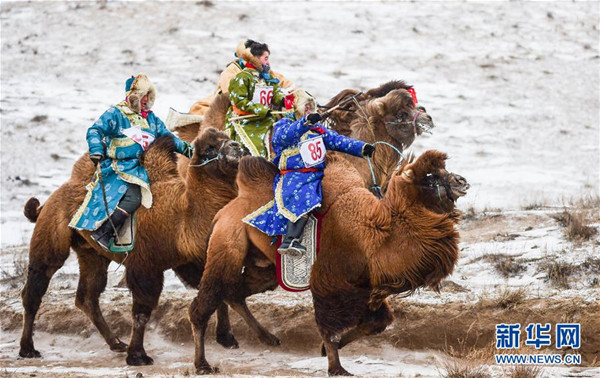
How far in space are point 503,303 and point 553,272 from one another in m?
1.14

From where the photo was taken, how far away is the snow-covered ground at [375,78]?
12.8 meters

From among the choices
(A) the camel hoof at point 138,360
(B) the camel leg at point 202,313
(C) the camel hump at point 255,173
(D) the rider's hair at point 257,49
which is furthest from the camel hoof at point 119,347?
(D) the rider's hair at point 257,49

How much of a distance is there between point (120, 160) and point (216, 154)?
106 cm

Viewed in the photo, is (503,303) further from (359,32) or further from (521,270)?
(359,32)

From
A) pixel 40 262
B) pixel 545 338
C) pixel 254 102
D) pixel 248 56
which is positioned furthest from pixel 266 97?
pixel 545 338

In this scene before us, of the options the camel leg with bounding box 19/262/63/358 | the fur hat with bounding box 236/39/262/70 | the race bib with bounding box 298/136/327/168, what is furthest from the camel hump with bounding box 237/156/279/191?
the camel leg with bounding box 19/262/63/358

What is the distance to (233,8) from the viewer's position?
1003 inches

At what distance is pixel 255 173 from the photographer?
7566 mm

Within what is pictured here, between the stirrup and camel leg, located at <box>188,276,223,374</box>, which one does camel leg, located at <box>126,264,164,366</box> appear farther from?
camel leg, located at <box>188,276,223,374</box>

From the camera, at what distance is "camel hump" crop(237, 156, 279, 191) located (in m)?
→ 7.57

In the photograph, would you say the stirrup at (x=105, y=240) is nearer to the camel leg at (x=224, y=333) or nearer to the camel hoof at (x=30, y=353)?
the camel leg at (x=224, y=333)

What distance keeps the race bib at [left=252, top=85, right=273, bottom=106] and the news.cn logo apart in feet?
10.4

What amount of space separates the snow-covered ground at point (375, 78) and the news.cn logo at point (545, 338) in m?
1.86

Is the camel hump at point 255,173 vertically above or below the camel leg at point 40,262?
above
